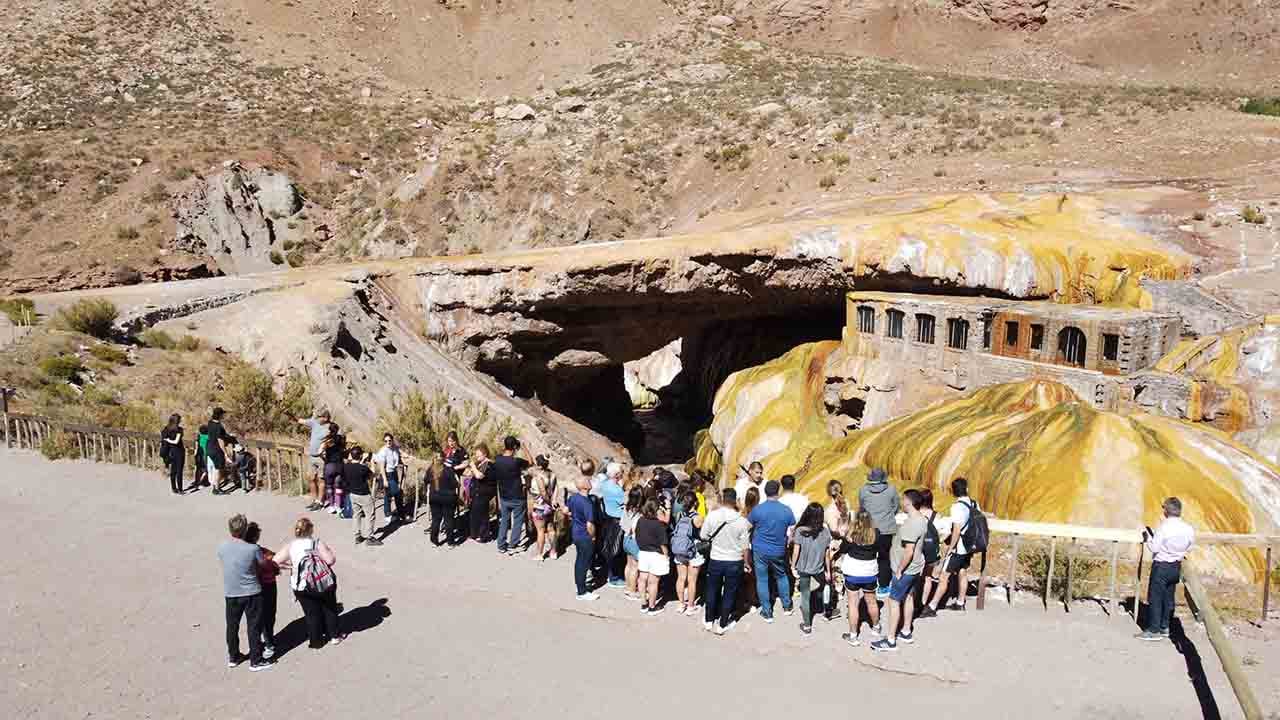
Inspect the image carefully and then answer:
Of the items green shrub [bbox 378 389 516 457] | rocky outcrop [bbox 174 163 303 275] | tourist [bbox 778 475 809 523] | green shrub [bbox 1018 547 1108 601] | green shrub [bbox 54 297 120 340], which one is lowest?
green shrub [bbox 378 389 516 457]

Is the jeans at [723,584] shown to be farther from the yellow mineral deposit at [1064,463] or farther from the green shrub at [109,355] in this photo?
the green shrub at [109,355]

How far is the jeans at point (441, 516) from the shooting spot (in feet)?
33.8

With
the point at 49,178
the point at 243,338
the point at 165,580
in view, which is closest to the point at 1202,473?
the point at 165,580

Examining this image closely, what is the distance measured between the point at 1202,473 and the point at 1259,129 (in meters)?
23.9

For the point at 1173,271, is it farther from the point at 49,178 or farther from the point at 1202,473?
the point at 49,178

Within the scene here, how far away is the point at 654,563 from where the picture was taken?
8.51m

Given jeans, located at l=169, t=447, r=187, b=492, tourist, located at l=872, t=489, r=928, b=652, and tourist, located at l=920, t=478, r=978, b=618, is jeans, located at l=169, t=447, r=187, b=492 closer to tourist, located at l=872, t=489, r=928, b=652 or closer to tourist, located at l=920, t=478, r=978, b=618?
tourist, located at l=872, t=489, r=928, b=652

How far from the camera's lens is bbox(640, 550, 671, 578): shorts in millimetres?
8484

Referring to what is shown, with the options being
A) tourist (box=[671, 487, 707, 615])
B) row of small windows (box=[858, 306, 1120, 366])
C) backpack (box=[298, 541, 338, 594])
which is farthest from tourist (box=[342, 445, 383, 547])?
row of small windows (box=[858, 306, 1120, 366])

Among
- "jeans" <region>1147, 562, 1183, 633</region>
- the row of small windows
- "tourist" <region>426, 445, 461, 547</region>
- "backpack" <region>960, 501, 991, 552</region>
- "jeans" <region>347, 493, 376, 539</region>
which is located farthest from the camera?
the row of small windows

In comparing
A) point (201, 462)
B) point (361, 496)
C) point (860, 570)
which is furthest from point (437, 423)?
point (860, 570)

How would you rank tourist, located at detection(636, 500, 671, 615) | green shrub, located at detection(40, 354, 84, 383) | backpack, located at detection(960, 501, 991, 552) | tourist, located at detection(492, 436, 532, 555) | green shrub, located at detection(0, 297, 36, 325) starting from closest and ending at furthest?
1. backpack, located at detection(960, 501, 991, 552)
2. tourist, located at detection(636, 500, 671, 615)
3. tourist, located at detection(492, 436, 532, 555)
4. green shrub, located at detection(40, 354, 84, 383)
5. green shrub, located at detection(0, 297, 36, 325)

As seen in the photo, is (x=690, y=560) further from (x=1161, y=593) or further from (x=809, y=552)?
(x=1161, y=593)

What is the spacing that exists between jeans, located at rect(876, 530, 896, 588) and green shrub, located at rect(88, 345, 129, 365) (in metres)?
16.2
